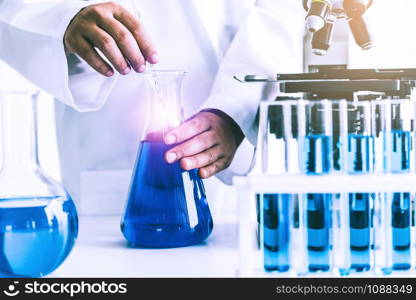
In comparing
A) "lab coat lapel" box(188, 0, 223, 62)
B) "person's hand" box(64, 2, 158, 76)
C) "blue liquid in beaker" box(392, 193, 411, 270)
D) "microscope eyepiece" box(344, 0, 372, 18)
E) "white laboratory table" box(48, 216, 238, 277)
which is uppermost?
"lab coat lapel" box(188, 0, 223, 62)

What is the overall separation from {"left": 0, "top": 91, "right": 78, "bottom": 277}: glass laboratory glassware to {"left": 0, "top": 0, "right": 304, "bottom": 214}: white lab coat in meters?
0.40

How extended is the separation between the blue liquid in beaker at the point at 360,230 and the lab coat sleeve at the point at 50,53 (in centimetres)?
62

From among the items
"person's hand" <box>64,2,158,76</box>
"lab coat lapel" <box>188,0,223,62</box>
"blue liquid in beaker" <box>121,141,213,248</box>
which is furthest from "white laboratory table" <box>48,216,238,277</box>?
"lab coat lapel" <box>188,0,223,62</box>

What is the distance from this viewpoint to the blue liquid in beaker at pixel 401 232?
27.7 inches

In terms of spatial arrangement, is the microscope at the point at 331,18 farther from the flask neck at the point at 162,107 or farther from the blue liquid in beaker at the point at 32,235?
the blue liquid in beaker at the point at 32,235

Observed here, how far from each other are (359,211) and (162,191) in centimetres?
28

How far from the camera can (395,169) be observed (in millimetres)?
716

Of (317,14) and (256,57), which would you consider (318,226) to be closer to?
(317,14)

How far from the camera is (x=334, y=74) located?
2.92 ft

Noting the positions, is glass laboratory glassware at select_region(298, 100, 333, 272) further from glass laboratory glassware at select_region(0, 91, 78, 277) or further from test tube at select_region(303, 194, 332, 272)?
glass laboratory glassware at select_region(0, 91, 78, 277)

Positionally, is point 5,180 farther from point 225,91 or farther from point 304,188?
point 225,91

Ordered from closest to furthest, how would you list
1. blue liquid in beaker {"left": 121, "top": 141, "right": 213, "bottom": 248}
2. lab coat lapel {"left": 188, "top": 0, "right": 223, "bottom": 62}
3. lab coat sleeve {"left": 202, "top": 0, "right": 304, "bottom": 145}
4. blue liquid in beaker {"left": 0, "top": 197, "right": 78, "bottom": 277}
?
1. blue liquid in beaker {"left": 0, "top": 197, "right": 78, "bottom": 277}
2. blue liquid in beaker {"left": 121, "top": 141, "right": 213, "bottom": 248}
3. lab coat sleeve {"left": 202, "top": 0, "right": 304, "bottom": 145}
4. lab coat lapel {"left": 188, "top": 0, "right": 223, "bottom": 62}

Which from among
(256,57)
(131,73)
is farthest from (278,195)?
(131,73)

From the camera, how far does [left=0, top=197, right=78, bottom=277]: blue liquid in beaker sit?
0.68 metres
